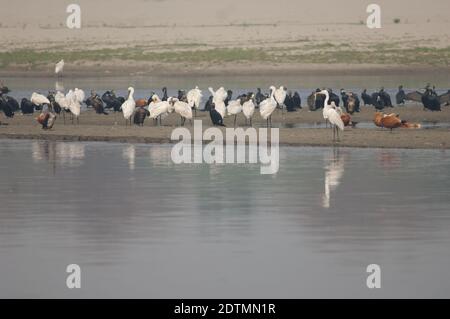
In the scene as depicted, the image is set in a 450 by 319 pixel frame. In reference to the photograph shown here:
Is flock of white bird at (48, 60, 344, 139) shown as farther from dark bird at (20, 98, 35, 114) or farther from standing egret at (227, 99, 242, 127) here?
dark bird at (20, 98, 35, 114)

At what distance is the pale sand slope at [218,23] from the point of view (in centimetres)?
7575

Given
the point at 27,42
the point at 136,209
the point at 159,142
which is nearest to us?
the point at 136,209

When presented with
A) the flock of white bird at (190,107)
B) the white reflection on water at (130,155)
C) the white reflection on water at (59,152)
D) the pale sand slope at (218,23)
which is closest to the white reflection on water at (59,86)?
the pale sand slope at (218,23)

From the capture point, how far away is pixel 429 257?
1723 centimetres

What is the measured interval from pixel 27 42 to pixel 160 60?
1369cm

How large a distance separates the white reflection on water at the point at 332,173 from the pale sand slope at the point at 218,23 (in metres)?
43.1

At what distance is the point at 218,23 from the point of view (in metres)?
90.2

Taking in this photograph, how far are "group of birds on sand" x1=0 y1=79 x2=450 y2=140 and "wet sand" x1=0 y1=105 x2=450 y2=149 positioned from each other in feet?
0.84

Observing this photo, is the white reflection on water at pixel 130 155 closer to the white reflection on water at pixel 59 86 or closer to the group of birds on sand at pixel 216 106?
the group of birds on sand at pixel 216 106

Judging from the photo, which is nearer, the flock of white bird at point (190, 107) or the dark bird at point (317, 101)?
the flock of white bird at point (190, 107)

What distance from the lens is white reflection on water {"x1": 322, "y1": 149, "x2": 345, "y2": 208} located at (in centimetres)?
2258
